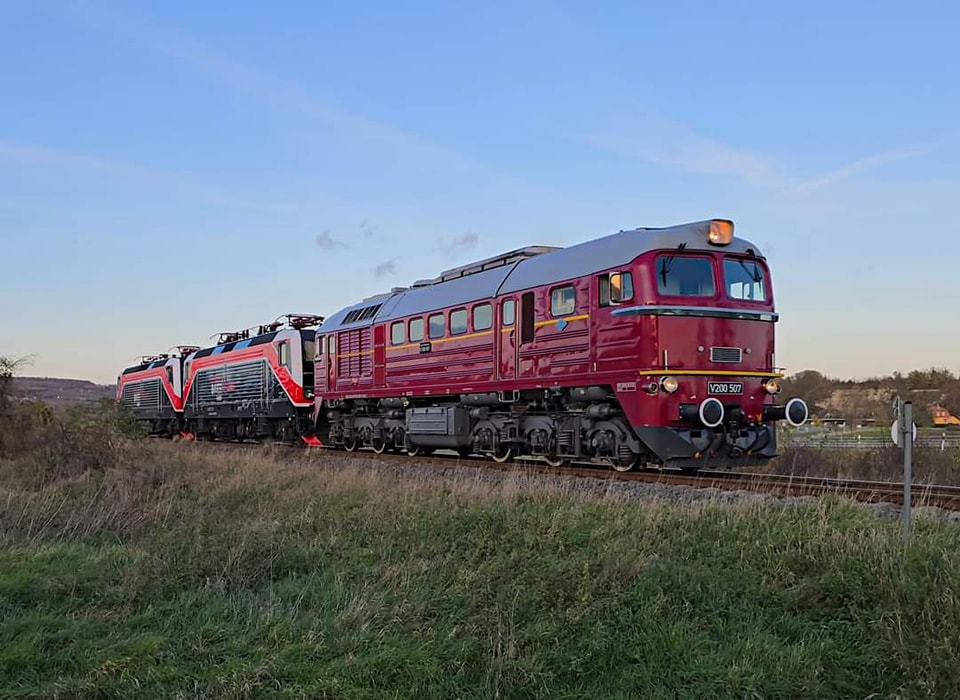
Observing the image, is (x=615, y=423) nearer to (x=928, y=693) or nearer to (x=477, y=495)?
(x=477, y=495)

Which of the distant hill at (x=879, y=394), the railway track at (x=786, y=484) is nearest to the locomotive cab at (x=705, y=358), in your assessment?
the railway track at (x=786, y=484)

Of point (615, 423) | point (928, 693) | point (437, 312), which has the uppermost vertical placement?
point (437, 312)

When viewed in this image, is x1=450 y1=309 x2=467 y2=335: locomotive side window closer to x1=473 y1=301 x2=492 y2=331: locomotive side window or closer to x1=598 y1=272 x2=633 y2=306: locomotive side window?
x1=473 y1=301 x2=492 y2=331: locomotive side window

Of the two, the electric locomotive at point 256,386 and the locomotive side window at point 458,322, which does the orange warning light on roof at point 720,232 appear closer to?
the locomotive side window at point 458,322

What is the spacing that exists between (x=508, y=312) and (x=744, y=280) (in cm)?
455

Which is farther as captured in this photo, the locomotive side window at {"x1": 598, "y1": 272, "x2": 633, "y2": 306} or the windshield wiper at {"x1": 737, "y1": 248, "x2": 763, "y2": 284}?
the windshield wiper at {"x1": 737, "y1": 248, "x2": 763, "y2": 284}

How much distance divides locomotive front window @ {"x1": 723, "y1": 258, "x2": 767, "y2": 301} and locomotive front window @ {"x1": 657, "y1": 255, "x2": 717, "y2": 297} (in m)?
0.32

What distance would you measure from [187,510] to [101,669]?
5645 mm

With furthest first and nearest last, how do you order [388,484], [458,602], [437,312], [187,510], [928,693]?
[437,312]
[388,484]
[187,510]
[458,602]
[928,693]

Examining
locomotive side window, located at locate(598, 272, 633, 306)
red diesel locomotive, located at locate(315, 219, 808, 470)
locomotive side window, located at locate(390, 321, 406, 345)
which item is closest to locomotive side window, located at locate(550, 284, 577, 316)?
red diesel locomotive, located at locate(315, 219, 808, 470)

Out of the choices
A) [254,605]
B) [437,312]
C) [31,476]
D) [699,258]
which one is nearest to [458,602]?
[254,605]

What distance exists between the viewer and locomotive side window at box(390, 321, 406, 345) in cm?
2102

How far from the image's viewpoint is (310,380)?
27.6 m

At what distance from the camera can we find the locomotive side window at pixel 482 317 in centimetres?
1764
